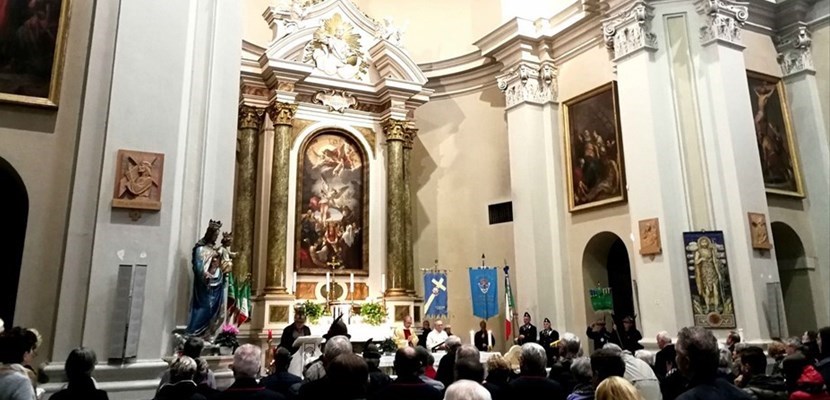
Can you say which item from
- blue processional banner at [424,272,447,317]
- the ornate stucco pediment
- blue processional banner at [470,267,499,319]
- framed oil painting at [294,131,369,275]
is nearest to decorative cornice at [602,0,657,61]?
the ornate stucco pediment

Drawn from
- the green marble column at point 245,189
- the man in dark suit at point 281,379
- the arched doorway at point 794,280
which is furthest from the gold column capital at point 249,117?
the arched doorway at point 794,280

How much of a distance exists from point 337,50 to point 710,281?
9.15 metres

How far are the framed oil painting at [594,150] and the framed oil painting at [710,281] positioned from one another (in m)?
1.97

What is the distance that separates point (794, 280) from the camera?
1195cm

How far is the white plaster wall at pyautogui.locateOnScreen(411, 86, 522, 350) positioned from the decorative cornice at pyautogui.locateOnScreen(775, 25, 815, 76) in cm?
603

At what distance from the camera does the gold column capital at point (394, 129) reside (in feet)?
46.2

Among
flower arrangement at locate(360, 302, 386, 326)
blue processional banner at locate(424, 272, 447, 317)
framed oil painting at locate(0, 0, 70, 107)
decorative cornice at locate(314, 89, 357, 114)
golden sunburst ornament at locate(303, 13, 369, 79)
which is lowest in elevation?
flower arrangement at locate(360, 302, 386, 326)

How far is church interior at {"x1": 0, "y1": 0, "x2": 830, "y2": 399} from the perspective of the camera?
22.5 feet

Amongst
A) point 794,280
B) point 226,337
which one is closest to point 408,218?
point 226,337

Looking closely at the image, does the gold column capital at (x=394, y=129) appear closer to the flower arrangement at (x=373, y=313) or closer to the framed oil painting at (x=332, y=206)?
the framed oil painting at (x=332, y=206)

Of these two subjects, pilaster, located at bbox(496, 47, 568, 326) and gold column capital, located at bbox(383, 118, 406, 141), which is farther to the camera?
gold column capital, located at bbox(383, 118, 406, 141)

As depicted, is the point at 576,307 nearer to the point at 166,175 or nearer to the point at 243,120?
the point at 243,120

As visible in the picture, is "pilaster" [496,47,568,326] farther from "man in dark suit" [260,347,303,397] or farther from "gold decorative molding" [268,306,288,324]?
"man in dark suit" [260,347,303,397]

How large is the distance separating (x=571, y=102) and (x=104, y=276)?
10.1 meters
